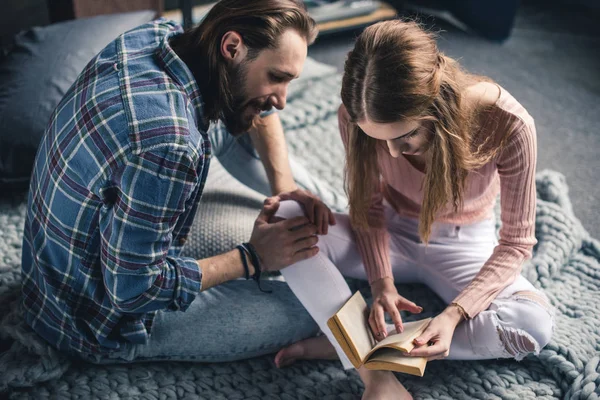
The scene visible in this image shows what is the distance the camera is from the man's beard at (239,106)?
988 millimetres

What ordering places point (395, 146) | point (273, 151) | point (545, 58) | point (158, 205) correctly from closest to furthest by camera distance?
point (158, 205) → point (395, 146) → point (273, 151) → point (545, 58)

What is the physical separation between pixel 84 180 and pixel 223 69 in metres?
0.26

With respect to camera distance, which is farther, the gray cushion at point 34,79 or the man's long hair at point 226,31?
the gray cushion at point 34,79

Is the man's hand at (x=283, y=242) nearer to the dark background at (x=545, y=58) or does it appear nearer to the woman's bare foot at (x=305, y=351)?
the woman's bare foot at (x=305, y=351)

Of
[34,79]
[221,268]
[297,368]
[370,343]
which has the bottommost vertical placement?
[297,368]

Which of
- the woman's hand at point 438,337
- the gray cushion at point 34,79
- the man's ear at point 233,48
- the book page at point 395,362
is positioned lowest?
the book page at point 395,362

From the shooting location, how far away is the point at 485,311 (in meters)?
1.07

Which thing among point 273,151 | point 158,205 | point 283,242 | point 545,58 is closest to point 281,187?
point 273,151

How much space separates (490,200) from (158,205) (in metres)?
0.63

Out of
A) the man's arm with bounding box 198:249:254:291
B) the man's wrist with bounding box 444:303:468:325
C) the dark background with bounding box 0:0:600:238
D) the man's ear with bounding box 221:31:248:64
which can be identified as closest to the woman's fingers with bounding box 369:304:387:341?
the man's wrist with bounding box 444:303:468:325

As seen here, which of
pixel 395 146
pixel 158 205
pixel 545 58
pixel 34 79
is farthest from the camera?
pixel 545 58

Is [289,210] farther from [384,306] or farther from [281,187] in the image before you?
[384,306]

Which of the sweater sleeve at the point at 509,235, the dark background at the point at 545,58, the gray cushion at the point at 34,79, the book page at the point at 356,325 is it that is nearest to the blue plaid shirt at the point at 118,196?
the book page at the point at 356,325

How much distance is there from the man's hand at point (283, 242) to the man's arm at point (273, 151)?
0.64 ft
